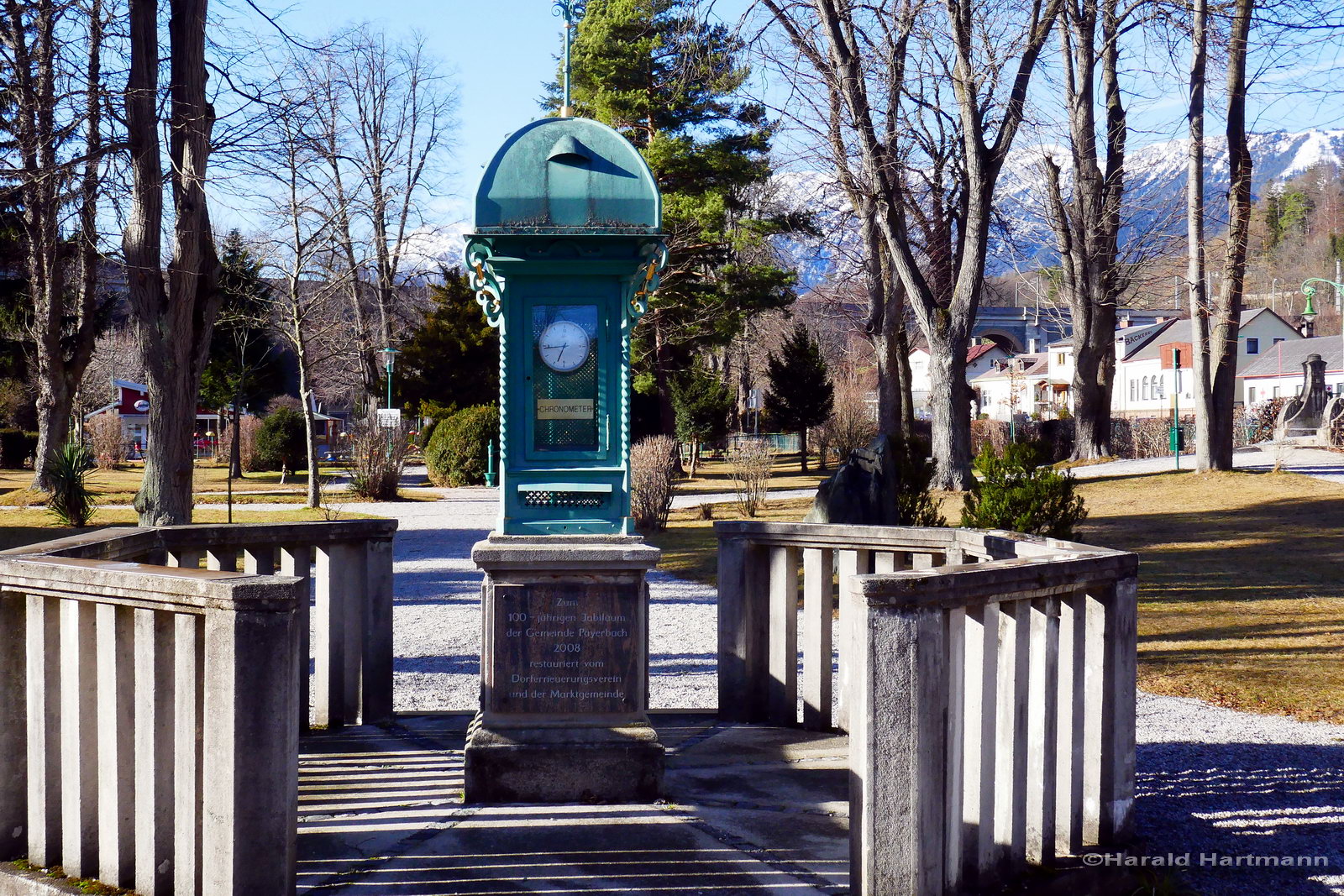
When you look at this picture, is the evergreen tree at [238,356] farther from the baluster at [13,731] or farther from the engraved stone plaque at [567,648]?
the baluster at [13,731]

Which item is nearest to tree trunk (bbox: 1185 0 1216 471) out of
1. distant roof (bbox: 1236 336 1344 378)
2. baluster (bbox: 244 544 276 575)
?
baluster (bbox: 244 544 276 575)

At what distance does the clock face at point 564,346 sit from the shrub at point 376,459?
2237 cm

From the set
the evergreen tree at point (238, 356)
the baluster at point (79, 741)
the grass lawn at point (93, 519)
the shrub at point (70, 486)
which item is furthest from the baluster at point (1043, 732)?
the evergreen tree at point (238, 356)

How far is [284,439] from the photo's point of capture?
1374 inches

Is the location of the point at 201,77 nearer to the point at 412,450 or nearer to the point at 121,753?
the point at 121,753

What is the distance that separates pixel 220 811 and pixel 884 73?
1761cm

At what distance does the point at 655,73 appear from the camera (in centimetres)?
3234

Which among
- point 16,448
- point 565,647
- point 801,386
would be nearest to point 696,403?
point 801,386

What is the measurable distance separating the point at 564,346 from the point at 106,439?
40280 millimetres

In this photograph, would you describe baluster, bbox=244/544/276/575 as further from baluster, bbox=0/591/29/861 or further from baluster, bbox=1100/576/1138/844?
baluster, bbox=1100/576/1138/844

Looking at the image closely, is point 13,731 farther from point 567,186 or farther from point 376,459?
point 376,459

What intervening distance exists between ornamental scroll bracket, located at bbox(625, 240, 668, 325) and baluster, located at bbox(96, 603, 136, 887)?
8.03 ft

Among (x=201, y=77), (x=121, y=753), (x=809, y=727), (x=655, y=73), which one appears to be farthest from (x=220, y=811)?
(x=655, y=73)

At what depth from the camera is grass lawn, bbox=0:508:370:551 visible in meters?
16.9
